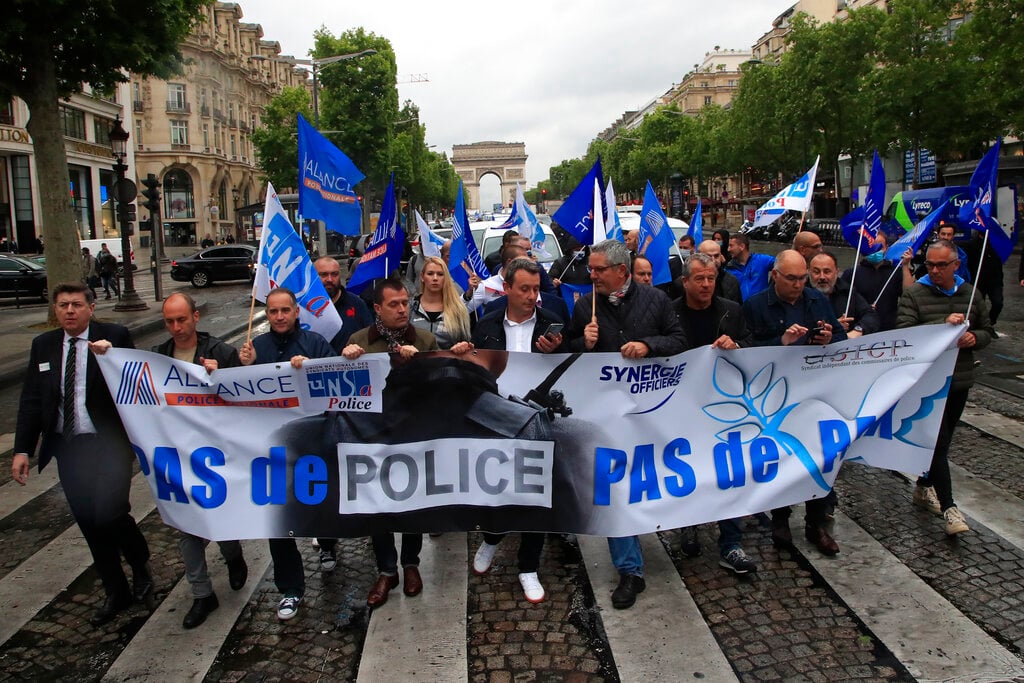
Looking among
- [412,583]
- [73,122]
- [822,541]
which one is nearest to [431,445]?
[412,583]

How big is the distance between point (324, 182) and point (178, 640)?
3629 mm

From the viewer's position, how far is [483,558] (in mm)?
5105

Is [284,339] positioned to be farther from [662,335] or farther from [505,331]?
[662,335]

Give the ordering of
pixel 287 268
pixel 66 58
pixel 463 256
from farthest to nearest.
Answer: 1. pixel 66 58
2. pixel 463 256
3. pixel 287 268

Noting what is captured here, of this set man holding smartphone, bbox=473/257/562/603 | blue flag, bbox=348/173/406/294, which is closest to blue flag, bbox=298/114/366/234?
blue flag, bbox=348/173/406/294

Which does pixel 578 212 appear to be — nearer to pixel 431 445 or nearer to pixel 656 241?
pixel 656 241

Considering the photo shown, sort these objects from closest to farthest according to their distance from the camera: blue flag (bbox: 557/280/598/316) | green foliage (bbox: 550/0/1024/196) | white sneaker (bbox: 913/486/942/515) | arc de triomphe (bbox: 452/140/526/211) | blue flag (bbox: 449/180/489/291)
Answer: white sneaker (bbox: 913/486/942/515) → blue flag (bbox: 449/180/489/291) → blue flag (bbox: 557/280/598/316) → green foliage (bbox: 550/0/1024/196) → arc de triomphe (bbox: 452/140/526/211)

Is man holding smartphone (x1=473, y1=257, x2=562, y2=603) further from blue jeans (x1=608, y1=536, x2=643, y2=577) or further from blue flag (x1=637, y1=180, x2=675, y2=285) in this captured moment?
blue flag (x1=637, y1=180, x2=675, y2=285)

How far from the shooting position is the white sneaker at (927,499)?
18.6 feet

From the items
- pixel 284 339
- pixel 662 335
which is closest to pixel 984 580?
pixel 662 335

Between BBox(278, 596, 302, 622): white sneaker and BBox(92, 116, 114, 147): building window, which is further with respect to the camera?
BBox(92, 116, 114, 147): building window

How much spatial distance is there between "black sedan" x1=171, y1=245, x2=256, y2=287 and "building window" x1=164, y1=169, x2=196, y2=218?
117 feet

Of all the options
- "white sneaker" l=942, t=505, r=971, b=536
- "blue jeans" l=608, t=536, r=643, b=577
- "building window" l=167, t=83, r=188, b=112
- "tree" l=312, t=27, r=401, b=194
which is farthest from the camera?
"building window" l=167, t=83, r=188, b=112

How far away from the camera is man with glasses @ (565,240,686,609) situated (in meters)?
4.68
